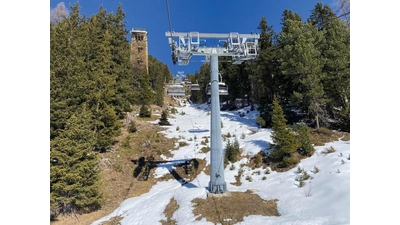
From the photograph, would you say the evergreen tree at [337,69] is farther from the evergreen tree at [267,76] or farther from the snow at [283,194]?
the snow at [283,194]

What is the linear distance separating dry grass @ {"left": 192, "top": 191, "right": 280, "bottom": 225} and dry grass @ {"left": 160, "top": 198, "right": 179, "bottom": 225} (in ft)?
2.70

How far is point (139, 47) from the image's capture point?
44219 millimetres

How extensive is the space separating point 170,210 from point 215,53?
23.1ft

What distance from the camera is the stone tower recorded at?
4322 cm

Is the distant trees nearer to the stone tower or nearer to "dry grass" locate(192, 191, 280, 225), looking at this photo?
"dry grass" locate(192, 191, 280, 225)

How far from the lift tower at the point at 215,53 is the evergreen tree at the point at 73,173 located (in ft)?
18.0

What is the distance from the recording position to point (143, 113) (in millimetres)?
26719

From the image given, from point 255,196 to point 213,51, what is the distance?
6.64 meters

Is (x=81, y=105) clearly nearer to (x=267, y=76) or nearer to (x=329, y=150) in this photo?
(x=329, y=150)

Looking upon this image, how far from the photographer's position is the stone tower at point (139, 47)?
43225mm

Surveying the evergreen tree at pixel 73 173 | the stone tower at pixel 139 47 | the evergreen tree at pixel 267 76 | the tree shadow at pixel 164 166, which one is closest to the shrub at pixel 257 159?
the tree shadow at pixel 164 166

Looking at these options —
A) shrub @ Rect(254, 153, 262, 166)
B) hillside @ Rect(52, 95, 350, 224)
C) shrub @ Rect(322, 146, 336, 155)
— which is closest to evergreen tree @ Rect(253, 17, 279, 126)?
hillside @ Rect(52, 95, 350, 224)

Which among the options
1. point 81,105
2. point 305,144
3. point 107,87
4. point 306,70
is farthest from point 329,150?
point 107,87

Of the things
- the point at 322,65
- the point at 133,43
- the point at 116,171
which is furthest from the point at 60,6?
the point at 322,65
